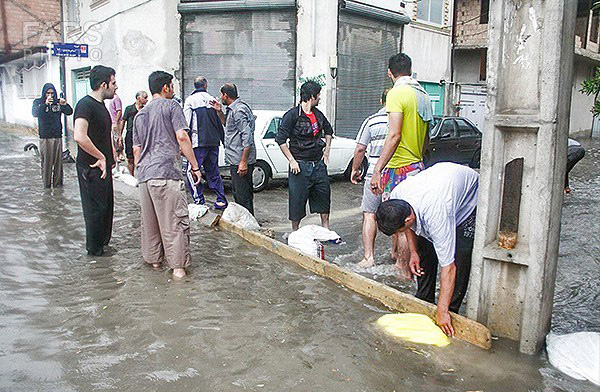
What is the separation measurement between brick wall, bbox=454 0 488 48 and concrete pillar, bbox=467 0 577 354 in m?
20.7

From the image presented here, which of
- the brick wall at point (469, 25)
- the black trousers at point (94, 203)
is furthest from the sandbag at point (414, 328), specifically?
the brick wall at point (469, 25)

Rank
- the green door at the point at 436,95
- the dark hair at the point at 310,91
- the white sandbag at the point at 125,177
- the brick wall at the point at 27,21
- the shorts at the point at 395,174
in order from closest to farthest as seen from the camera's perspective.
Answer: the shorts at the point at 395,174 → the dark hair at the point at 310,91 → the white sandbag at the point at 125,177 → the green door at the point at 436,95 → the brick wall at the point at 27,21

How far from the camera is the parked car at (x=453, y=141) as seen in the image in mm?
12562

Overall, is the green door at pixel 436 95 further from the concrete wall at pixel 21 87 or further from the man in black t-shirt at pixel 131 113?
the concrete wall at pixel 21 87

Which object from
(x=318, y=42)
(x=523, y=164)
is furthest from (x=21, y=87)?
(x=523, y=164)

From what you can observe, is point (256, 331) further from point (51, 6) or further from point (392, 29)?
point (51, 6)

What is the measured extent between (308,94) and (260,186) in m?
4.20

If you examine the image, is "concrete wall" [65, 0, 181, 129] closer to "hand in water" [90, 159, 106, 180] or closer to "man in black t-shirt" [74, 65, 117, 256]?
"man in black t-shirt" [74, 65, 117, 256]

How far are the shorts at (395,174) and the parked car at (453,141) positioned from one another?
284 inches

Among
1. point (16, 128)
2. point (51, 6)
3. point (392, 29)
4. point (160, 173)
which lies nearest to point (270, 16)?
point (392, 29)

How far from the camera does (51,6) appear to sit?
27.3 m

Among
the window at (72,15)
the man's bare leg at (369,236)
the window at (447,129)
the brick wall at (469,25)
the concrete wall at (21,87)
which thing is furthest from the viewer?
the concrete wall at (21,87)

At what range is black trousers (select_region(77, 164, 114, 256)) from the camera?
561cm

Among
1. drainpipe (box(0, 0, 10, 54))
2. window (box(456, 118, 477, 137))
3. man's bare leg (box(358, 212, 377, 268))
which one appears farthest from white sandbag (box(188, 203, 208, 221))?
drainpipe (box(0, 0, 10, 54))
